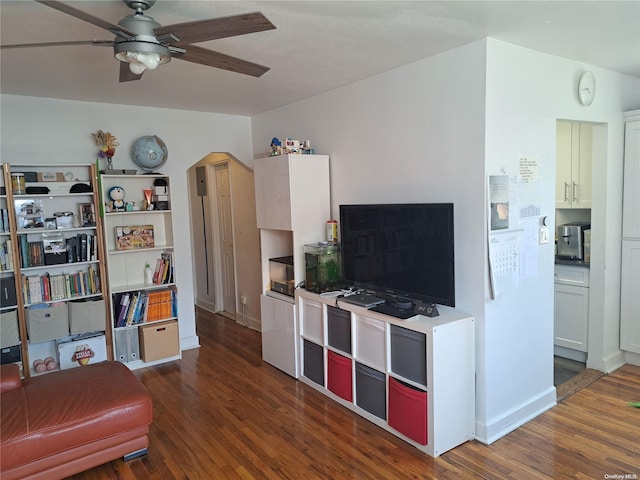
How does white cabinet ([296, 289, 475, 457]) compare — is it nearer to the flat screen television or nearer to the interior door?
the flat screen television

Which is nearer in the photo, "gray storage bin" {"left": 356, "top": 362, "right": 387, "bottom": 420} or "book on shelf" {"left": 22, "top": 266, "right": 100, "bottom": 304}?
"gray storage bin" {"left": 356, "top": 362, "right": 387, "bottom": 420}

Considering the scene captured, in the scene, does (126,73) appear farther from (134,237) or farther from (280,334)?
(280,334)

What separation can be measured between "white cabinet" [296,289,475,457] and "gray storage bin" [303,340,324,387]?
168mm

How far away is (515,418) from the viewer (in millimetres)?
2988

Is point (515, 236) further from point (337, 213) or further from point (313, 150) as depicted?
point (313, 150)

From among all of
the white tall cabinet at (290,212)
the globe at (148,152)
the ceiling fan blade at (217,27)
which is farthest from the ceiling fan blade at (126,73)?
the globe at (148,152)

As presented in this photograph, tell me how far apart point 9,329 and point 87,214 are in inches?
43.5

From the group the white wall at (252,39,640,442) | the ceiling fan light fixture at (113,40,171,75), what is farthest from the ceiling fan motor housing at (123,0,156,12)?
the white wall at (252,39,640,442)

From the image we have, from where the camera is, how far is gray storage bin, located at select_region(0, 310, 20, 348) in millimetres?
3525

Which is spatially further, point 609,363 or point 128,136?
point 128,136

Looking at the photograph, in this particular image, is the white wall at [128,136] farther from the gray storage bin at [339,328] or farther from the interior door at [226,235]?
the gray storage bin at [339,328]

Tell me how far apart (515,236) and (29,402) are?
3.09 m

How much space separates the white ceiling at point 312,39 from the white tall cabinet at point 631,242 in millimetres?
555

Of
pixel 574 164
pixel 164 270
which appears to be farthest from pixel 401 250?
pixel 164 270
